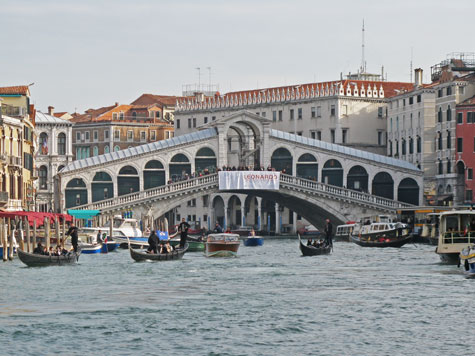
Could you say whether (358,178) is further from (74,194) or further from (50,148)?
(50,148)

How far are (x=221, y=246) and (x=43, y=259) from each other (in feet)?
39.1

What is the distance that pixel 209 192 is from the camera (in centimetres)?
7894

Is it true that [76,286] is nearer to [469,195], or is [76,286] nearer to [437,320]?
[437,320]

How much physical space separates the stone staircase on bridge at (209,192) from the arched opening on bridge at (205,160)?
12.8ft

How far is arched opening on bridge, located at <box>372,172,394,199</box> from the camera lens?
84375mm

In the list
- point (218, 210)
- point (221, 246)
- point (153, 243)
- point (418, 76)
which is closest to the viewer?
point (153, 243)

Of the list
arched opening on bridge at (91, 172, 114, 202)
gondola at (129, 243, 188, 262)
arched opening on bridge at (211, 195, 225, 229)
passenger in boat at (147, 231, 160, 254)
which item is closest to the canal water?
gondola at (129, 243, 188, 262)

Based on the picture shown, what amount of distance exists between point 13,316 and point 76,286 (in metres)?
7.89

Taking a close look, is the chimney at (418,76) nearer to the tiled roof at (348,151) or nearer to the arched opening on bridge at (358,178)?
the tiled roof at (348,151)

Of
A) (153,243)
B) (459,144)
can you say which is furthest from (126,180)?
(153,243)

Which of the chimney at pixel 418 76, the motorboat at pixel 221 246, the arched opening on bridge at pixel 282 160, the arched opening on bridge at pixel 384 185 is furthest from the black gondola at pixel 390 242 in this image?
the chimney at pixel 418 76

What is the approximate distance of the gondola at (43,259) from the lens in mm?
45356

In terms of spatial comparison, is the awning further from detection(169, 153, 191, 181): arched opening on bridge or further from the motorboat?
the motorboat

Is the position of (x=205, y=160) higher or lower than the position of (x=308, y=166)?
higher
